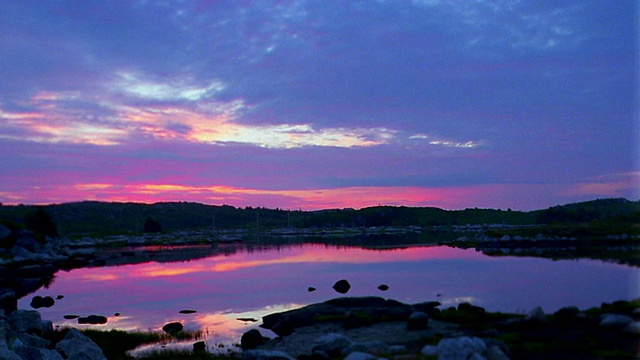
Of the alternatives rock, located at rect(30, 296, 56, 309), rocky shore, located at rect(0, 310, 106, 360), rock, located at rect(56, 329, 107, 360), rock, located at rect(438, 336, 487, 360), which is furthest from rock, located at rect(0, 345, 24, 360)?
rock, located at rect(30, 296, 56, 309)

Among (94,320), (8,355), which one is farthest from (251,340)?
(94,320)

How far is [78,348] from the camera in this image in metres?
23.6

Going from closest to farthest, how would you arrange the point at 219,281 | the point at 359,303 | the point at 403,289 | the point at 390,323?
the point at 390,323
the point at 359,303
the point at 403,289
the point at 219,281

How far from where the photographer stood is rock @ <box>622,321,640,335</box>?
21984 millimetres

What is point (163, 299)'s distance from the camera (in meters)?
51.8

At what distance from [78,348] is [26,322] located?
11.0 m

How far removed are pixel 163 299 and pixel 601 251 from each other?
64.0 meters

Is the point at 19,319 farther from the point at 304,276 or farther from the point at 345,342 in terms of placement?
the point at 304,276

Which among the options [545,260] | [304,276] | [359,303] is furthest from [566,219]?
[359,303]

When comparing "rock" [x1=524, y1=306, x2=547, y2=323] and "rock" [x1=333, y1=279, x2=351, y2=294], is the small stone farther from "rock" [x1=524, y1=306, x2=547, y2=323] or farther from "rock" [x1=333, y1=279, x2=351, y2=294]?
"rock" [x1=524, y1=306, x2=547, y2=323]

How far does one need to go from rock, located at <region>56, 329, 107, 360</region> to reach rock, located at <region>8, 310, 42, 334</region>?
7.45 meters

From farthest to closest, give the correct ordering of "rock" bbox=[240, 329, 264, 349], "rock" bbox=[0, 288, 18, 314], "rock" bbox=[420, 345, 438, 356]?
"rock" bbox=[0, 288, 18, 314] → "rock" bbox=[240, 329, 264, 349] → "rock" bbox=[420, 345, 438, 356]

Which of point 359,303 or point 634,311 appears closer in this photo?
point 634,311

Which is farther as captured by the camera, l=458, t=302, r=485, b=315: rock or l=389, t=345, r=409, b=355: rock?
l=458, t=302, r=485, b=315: rock
